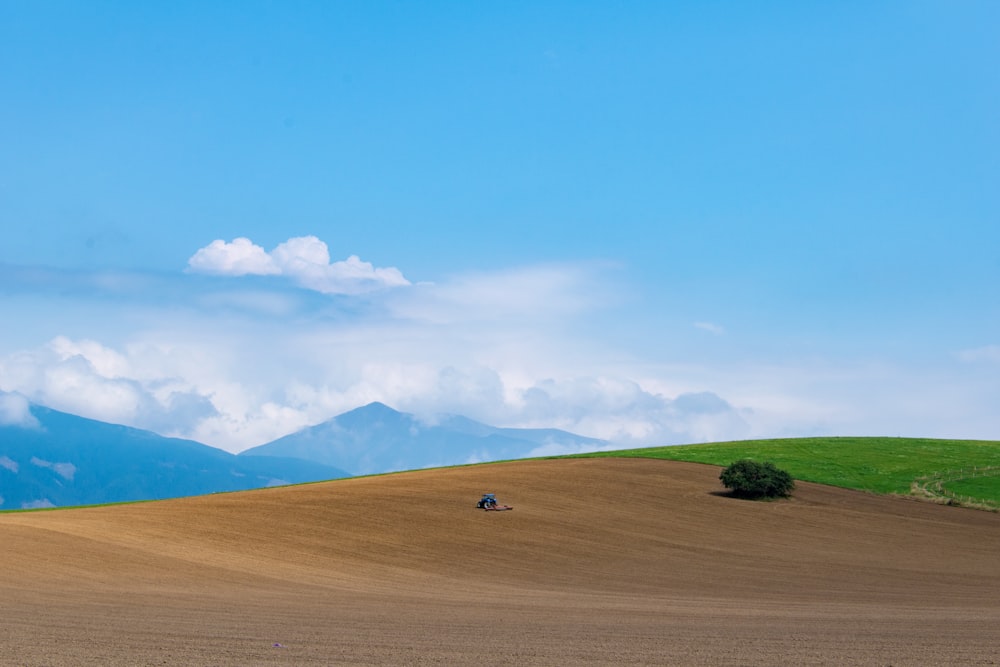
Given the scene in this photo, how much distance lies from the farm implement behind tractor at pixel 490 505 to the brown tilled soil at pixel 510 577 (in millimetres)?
1448

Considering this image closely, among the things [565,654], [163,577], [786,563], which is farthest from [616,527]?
[565,654]

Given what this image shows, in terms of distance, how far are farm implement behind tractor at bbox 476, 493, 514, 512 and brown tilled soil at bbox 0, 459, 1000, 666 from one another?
145cm

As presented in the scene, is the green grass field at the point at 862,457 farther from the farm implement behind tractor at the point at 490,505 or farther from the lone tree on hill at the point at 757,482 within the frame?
the farm implement behind tractor at the point at 490,505

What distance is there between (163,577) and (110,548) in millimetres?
6545

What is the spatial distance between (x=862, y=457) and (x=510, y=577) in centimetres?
5022

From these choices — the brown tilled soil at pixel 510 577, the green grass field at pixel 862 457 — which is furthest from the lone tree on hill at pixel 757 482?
the green grass field at pixel 862 457

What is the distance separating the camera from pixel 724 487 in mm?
62031

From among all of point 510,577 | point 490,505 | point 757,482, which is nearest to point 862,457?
point 757,482

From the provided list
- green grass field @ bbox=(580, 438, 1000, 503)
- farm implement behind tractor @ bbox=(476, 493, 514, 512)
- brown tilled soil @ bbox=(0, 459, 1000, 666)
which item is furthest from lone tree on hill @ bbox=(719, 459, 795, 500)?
farm implement behind tractor @ bbox=(476, 493, 514, 512)

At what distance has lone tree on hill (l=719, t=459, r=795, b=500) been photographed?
5825 cm

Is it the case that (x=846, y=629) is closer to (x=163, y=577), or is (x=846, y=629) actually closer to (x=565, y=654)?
(x=565, y=654)

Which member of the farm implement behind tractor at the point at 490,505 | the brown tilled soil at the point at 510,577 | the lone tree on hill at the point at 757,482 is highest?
the lone tree on hill at the point at 757,482

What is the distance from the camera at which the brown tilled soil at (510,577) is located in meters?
17.6

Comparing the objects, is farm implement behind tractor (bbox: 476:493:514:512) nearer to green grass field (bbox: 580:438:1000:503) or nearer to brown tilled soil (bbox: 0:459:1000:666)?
brown tilled soil (bbox: 0:459:1000:666)
